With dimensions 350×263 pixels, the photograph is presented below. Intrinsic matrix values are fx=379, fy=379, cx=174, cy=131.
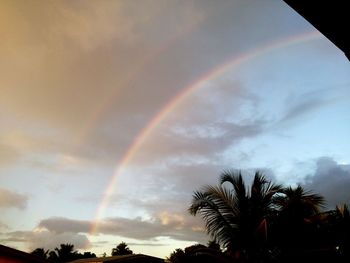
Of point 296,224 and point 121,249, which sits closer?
point 296,224

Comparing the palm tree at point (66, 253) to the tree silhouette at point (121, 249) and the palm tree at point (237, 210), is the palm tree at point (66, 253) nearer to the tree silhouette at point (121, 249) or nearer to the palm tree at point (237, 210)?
the tree silhouette at point (121, 249)

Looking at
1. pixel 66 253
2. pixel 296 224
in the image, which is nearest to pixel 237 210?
pixel 296 224

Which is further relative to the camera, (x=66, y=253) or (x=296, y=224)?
(x=66, y=253)

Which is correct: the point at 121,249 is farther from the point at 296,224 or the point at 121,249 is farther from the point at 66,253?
the point at 296,224

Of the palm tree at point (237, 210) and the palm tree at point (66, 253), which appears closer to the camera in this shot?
the palm tree at point (237, 210)

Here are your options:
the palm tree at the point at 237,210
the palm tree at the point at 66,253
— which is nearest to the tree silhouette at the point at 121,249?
the palm tree at the point at 66,253

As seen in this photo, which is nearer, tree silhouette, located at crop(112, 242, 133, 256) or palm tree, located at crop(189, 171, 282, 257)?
palm tree, located at crop(189, 171, 282, 257)

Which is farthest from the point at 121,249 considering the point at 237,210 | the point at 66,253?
the point at 237,210

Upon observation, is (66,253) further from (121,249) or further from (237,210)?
(237,210)

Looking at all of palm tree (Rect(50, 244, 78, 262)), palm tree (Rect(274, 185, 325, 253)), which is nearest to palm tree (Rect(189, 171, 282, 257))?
palm tree (Rect(274, 185, 325, 253))

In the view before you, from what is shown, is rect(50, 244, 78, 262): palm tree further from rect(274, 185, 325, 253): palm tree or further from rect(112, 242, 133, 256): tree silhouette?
rect(274, 185, 325, 253): palm tree

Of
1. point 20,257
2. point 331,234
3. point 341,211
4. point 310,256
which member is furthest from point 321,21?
point 20,257

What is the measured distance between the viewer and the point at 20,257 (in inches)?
853

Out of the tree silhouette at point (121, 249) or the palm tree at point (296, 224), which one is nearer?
the palm tree at point (296, 224)
